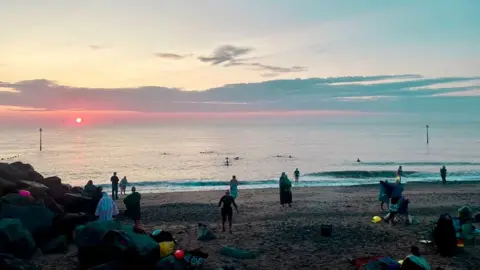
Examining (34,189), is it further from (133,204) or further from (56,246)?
(133,204)

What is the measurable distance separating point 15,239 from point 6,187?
13.1 feet

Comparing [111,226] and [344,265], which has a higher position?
[111,226]

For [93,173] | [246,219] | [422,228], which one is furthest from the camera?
[93,173]

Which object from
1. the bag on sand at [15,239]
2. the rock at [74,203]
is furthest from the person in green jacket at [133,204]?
the bag on sand at [15,239]

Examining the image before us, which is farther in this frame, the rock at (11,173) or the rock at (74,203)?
the rock at (11,173)

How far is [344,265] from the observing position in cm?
1179

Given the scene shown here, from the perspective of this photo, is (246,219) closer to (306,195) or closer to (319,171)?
(306,195)

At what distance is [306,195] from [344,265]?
54.9ft

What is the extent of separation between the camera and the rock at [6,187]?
1390 cm

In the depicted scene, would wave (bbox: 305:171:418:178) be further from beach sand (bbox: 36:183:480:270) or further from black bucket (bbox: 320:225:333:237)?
black bucket (bbox: 320:225:333:237)

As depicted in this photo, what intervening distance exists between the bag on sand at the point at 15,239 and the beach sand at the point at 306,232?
49 cm

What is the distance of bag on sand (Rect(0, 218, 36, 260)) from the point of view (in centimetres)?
1060

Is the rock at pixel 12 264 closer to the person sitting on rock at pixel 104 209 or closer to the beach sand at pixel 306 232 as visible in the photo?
the beach sand at pixel 306 232

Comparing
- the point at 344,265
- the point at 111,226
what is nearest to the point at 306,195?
the point at 344,265
